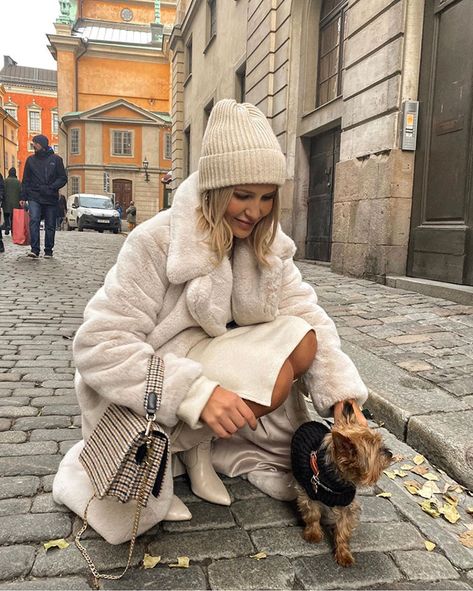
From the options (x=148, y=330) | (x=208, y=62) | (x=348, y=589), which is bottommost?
(x=348, y=589)

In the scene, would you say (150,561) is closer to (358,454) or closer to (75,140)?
(358,454)

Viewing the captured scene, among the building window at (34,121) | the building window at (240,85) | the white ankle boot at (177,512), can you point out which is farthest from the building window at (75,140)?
the white ankle boot at (177,512)

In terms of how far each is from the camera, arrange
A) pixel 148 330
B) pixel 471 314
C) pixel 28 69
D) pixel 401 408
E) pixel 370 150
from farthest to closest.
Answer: pixel 28 69
pixel 370 150
pixel 471 314
pixel 401 408
pixel 148 330

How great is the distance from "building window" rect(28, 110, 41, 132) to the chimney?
11.7 metres

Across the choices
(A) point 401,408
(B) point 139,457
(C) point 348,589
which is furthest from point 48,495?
(A) point 401,408

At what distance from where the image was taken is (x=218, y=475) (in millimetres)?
2357

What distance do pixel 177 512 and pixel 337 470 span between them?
25.8 inches

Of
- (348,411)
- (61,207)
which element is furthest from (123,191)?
(348,411)

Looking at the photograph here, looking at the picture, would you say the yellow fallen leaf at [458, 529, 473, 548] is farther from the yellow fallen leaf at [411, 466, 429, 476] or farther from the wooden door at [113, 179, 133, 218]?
the wooden door at [113, 179, 133, 218]

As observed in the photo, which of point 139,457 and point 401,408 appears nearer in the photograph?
point 139,457

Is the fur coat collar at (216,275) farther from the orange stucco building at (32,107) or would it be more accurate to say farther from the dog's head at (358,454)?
the orange stucco building at (32,107)

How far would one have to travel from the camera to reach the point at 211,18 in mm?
17703

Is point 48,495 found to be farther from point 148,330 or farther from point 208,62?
point 208,62

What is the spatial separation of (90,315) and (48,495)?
811 millimetres
